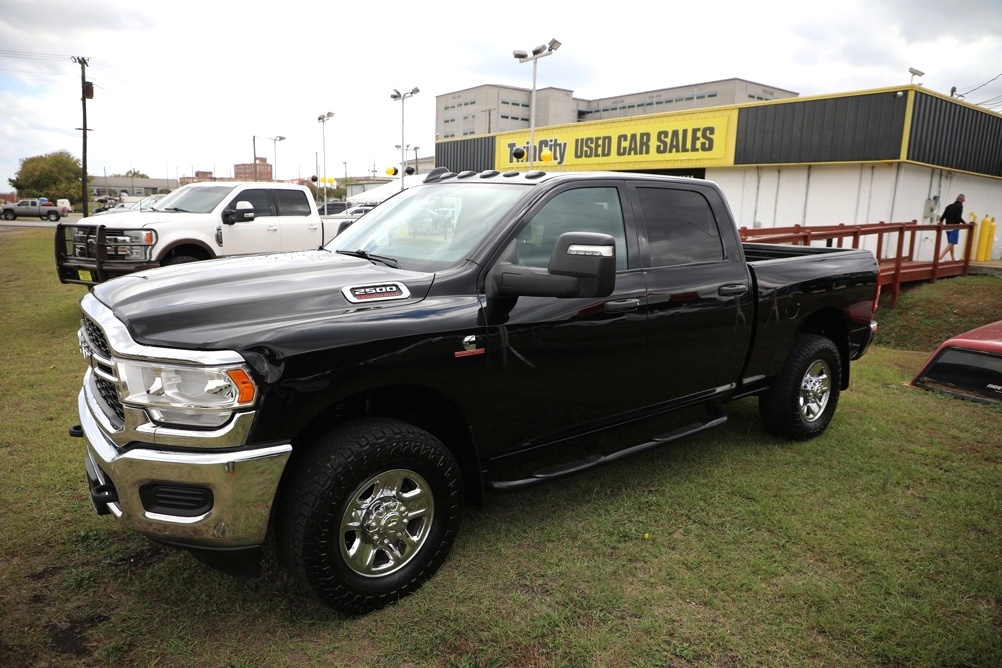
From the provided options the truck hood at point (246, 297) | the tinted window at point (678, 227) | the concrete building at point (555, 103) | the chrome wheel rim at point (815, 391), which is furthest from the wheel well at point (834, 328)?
the concrete building at point (555, 103)

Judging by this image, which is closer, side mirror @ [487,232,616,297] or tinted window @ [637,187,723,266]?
side mirror @ [487,232,616,297]

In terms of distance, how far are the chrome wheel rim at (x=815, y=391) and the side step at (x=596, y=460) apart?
89 centimetres

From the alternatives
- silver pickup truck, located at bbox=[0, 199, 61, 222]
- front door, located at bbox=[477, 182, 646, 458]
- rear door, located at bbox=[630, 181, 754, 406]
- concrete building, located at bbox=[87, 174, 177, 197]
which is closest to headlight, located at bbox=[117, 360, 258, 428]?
front door, located at bbox=[477, 182, 646, 458]

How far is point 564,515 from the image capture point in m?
3.86

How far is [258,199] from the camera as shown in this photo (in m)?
10.7

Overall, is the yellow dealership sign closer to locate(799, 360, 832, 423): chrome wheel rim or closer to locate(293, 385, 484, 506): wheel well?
locate(799, 360, 832, 423): chrome wheel rim

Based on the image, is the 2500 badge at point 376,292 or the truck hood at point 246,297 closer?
the truck hood at point 246,297

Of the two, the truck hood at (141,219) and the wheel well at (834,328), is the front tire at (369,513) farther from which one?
the truck hood at (141,219)

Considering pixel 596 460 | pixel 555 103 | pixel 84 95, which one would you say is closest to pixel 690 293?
pixel 596 460

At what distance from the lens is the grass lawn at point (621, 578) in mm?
2738

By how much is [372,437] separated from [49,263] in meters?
17.3

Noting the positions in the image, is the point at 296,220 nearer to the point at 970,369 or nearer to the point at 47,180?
the point at 970,369

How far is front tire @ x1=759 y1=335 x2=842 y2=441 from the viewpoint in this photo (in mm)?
4855

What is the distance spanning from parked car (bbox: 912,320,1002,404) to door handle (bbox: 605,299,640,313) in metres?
4.15
